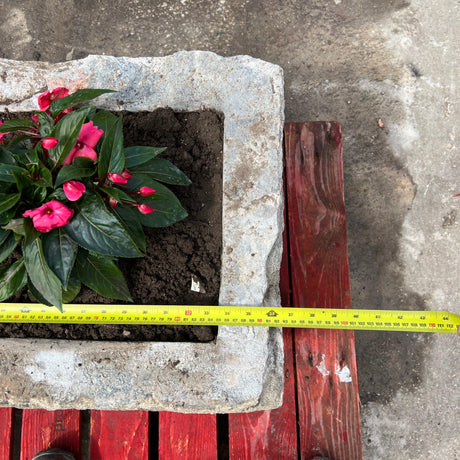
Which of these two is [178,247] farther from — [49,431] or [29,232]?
[49,431]

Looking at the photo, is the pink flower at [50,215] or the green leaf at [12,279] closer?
the pink flower at [50,215]

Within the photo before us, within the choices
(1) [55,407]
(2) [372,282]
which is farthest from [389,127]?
(1) [55,407]

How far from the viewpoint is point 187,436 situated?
212 cm

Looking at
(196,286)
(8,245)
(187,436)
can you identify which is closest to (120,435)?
(187,436)

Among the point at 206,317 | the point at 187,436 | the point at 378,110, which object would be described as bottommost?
the point at 187,436

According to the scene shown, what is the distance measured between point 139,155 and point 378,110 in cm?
203

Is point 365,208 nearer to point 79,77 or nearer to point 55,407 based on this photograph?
point 79,77

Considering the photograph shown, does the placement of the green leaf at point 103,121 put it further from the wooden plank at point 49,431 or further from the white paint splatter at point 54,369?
the wooden plank at point 49,431

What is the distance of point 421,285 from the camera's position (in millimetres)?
2916

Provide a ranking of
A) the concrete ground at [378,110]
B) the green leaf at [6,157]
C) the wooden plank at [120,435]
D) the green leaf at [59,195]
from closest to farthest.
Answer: the green leaf at [59,195], the green leaf at [6,157], the wooden plank at [120,435], the concrete ground at [378,110]

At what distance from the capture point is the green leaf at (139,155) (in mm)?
1771

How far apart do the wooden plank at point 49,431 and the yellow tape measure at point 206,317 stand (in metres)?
0.59

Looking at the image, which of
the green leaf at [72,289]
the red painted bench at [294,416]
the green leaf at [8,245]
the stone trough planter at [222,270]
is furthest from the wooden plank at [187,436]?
the green leaf at [8,245]

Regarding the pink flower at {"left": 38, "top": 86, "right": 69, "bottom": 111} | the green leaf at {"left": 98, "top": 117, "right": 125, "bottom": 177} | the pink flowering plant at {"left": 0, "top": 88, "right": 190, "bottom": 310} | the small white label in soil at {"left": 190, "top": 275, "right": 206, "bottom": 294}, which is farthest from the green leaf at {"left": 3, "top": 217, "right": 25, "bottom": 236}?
the small white label in soil at {"left": 190, "top": 275, "right": 206, "bottom": 294}
